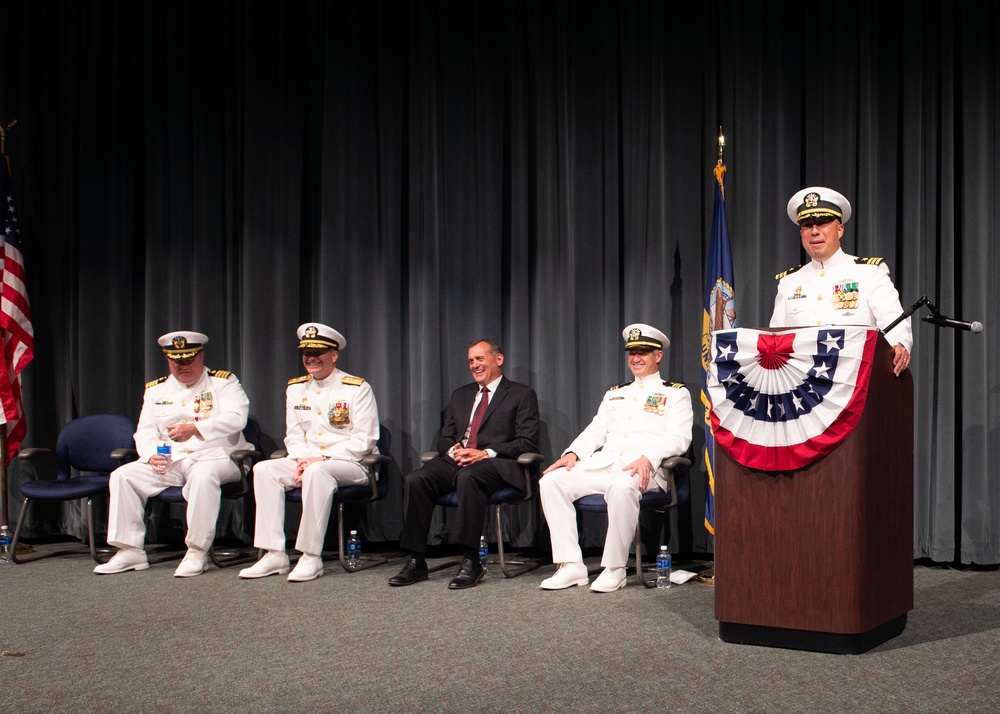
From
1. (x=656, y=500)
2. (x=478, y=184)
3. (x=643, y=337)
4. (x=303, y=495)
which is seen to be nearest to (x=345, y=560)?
(x=303, y=495)

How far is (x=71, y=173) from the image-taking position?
6516mm

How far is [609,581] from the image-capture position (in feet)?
14.9

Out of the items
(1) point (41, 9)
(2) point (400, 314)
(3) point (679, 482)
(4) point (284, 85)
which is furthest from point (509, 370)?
(1) point (41, 9)

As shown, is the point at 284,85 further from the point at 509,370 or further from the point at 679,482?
the point at 679,482

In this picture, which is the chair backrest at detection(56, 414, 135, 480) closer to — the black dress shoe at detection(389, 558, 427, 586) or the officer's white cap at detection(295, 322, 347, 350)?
the officer's white cap at detection(295, 322, 347, 350)

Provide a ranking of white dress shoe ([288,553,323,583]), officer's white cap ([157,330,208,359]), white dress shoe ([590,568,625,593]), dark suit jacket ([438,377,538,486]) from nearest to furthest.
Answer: white dress shoe ([590,568,625,593]) < white dress shoe ([288,553,323,583]) < dark suit jacket ([438,377,538,486]) < officer's white cap ([157,330,208,359])

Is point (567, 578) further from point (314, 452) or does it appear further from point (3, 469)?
point (3, 469)

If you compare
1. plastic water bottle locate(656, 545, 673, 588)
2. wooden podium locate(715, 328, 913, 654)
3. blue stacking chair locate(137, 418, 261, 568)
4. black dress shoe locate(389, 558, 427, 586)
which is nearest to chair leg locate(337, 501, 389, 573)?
black dress shoe locate(389, 558, 427, 586)

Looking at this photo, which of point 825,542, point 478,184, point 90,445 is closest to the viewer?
point 825,542

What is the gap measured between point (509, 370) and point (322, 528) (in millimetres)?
1483

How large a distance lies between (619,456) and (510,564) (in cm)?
89

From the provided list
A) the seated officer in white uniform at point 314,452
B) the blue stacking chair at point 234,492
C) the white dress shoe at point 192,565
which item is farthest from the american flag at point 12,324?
the seated officer in white uniform at point 314,452

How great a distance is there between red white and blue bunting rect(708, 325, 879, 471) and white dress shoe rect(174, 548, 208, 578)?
9.85 feet

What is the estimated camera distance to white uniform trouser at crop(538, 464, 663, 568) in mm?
4598
